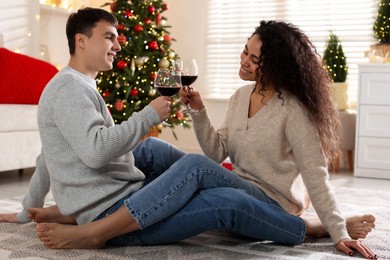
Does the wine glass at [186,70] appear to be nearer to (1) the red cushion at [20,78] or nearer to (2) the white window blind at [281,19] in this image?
(1) the red cushion at [20,78]

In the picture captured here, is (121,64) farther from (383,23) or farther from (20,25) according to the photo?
(383,23)

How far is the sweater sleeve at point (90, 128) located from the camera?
166cm

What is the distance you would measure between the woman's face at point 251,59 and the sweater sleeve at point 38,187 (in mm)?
829

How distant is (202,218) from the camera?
5.76ft

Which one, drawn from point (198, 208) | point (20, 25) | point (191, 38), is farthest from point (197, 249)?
point (191, 38)

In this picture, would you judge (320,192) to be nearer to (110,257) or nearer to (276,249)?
(276,249)

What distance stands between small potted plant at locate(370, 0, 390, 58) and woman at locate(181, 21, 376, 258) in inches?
95.2

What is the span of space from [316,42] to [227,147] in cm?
303

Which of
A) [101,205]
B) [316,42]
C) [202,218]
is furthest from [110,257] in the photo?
[316,42]

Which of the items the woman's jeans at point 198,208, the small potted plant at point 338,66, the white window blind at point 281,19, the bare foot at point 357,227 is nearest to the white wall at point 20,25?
the white window blind at point 281,19

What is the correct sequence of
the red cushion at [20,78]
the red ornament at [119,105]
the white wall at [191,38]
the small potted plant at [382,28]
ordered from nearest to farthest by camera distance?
1. the red cushion at [20,78]
2. the small potted plant at [382,28]
3. the red ornament at [119,105]
4. the white wall at [191,38]

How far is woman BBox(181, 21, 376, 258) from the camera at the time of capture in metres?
1.84

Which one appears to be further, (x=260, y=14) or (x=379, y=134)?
(x=260, y=14)

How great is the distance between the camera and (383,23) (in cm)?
426
